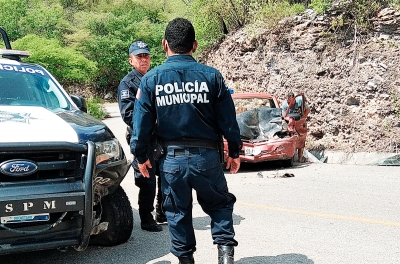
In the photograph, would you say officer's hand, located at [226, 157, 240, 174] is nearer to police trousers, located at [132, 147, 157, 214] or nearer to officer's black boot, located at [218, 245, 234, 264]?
officer's black boot, located at [218, 245, 234, 264]

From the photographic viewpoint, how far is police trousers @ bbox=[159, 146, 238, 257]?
11.7 ft

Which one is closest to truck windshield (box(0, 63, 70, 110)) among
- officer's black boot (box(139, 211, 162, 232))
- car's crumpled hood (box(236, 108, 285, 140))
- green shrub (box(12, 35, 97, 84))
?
officer's black boot (box(139, 211, 162, 232))

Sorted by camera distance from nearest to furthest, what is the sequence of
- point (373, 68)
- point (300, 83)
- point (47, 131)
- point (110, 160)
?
point (47, 131), point (110, 160), point (373, 68), point (300, 83)

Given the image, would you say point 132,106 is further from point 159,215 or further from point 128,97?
point 159,215

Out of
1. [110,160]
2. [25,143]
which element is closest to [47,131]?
[25,143]

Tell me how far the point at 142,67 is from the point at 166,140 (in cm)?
187

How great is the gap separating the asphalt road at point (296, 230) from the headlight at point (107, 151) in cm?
96

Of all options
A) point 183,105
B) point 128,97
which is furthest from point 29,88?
point 183,105

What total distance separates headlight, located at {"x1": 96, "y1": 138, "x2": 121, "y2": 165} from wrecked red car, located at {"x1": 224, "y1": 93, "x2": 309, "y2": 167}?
6.22 meters

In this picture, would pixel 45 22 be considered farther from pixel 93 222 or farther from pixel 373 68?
pixel 93 222

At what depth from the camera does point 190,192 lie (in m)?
3.68

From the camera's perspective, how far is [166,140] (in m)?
3.69

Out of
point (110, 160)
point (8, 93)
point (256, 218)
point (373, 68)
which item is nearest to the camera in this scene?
point (110, 160)

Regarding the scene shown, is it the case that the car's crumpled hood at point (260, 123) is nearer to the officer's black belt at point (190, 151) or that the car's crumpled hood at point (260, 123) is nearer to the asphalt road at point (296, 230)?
the asphalt road at point (296, 230)
